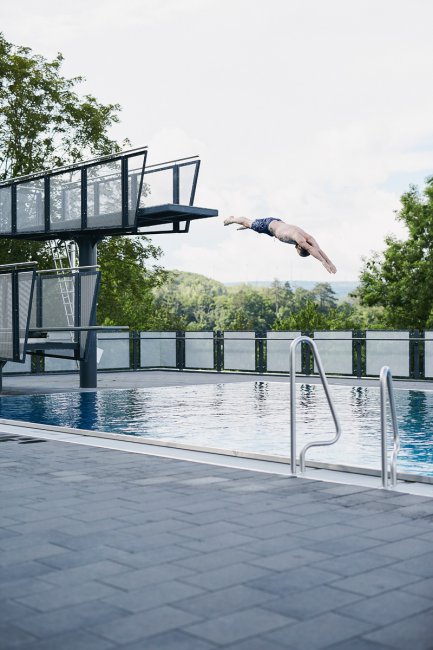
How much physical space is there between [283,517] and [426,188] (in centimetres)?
4726

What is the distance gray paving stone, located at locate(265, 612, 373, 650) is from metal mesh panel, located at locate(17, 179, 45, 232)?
18321 mm

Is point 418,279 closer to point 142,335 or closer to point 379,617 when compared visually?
point 142,335

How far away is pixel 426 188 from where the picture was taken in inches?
2036

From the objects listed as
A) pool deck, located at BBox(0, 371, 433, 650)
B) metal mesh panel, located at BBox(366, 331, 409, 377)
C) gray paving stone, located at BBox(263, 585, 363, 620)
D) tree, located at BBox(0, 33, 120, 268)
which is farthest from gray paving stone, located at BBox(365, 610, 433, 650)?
tree, located at BBox(0, 33, 120, 268)

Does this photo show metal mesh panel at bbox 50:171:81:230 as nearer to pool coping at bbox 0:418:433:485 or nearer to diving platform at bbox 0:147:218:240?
diving platform at bbox 0:147:218:240

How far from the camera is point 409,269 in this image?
Answer: 5162cm

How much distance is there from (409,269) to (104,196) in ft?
111

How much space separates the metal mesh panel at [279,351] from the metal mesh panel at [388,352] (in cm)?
249

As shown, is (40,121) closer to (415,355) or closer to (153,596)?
(415,355)

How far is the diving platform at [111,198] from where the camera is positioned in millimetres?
19953

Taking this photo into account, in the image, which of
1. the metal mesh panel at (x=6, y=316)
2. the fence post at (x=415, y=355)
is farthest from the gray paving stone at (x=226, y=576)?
the fence post at (x=415, y=355)

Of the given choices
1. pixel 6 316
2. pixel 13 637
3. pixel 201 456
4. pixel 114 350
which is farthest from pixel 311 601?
pixel 114 350

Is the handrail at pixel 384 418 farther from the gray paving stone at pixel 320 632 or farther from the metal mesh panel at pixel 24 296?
the metal mesh panel at pixel 24 296

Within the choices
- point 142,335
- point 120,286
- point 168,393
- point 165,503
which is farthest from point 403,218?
point 165,503
